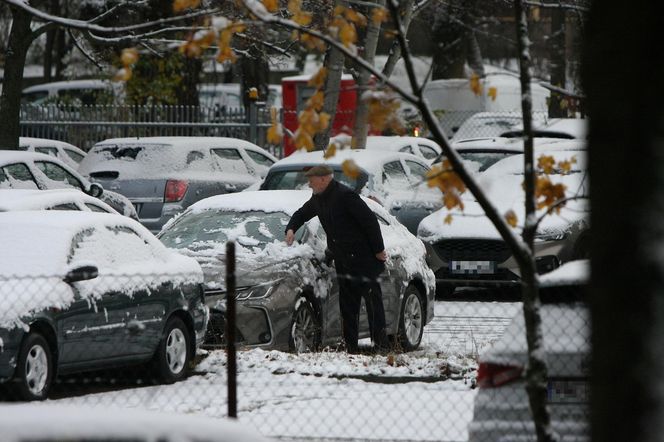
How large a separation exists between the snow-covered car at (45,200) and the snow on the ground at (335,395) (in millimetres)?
2407

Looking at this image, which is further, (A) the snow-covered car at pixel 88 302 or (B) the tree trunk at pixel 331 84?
(B) the tree trunk at pixel 331 84

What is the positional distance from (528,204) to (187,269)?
5215 millimetres

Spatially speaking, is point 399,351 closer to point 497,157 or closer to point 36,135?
point 497,157

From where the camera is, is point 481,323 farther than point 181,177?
No

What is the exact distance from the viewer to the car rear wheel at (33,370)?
30.3 ft

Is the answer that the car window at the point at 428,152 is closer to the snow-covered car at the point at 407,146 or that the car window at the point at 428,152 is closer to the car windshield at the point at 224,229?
the snow-covered car at the point at 407,146

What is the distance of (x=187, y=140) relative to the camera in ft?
65.5

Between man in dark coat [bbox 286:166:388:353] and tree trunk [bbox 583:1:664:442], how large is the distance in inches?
328

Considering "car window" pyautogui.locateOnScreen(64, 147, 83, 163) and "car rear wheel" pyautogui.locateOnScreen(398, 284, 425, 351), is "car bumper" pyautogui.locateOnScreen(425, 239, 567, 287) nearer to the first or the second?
"car rear wheel" pyautogui.locateOnScreen(398, 284, 425, 351)

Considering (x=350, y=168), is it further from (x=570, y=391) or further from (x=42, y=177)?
(x=42, y=177)

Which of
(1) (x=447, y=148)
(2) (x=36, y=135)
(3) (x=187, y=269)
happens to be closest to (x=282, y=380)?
(3) (x=187, y=269)

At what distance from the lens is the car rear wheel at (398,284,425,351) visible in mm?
13086

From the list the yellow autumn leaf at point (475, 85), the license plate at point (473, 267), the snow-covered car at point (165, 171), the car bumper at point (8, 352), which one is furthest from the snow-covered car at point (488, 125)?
the yellow autumn leaf at point (475, 85)

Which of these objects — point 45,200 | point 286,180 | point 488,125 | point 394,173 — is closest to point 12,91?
point 286,180
